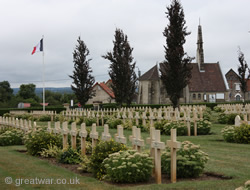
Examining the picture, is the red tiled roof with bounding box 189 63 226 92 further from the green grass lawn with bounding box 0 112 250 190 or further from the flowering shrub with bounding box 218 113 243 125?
the green grass lawn with bounding box 0 112 250 190

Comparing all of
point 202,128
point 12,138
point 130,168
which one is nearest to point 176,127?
point 202,128

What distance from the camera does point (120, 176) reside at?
6488mm

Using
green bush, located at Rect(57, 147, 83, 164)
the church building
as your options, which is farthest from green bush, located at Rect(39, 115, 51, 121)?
the church building

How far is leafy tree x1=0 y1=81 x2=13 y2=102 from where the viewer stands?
84.1 metres

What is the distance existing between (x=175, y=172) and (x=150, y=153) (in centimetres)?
72

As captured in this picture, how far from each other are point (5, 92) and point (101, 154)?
84.0m

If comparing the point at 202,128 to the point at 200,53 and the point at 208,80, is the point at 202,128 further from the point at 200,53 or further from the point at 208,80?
the point at 200,53

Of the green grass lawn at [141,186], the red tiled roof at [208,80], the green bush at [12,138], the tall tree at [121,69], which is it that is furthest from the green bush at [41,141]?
the red tiled roof at [208,80]

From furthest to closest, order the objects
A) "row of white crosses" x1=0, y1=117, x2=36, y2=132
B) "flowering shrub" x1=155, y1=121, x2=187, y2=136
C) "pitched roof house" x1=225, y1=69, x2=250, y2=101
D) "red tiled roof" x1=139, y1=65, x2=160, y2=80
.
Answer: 1. "pitched roof house" x1=225, y1=69, x2=250, y2=101
2. "red tiled roof" x1=139, y1=65, x2=160, y2=80
3. "flowering shrub" x1=155, y1=121, x2=187, y2=136
4. "row of white crosses" x1=0, y1=117, x2=36, y2=132

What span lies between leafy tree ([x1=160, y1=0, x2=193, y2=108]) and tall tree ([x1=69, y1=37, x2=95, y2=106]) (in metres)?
13.3

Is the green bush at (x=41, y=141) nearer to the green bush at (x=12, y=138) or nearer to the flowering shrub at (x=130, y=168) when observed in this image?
the green bush at (x=12, y=138)

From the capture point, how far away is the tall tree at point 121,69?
90.0 ft

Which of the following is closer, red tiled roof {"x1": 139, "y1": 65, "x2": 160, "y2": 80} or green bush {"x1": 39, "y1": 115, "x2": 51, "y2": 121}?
green bush {"x1": 39, "y1": 115, "x2": 51, "y2": 121}

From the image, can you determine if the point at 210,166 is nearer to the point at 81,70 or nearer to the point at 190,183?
the point at 190,183
